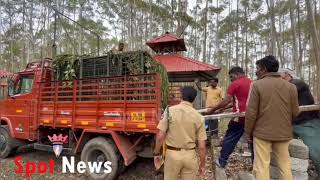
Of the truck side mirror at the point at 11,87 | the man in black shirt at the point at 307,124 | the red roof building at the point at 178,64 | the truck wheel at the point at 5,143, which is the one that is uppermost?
the red roof building at the point at 178,64

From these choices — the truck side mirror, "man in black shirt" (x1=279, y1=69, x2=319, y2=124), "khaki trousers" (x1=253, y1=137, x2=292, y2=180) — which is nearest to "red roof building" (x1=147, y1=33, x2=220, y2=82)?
the truck side mirror

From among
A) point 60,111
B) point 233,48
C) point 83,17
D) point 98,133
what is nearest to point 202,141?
point 98,133

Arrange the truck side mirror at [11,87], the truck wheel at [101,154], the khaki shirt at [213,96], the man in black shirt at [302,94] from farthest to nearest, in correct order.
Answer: the khaki shirt at [213,96] < the truck side mirror at [11,87] < the truck wheel at [101,154] < the man in black shirt at [302,94]

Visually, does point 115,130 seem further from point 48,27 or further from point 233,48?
point 233,48

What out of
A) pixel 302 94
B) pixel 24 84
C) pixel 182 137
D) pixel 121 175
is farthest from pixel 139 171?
pixel 24 84

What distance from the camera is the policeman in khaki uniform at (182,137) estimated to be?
340 cm

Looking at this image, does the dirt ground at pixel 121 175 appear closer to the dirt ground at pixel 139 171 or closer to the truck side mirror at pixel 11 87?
the dirt ground at pixel 139 171

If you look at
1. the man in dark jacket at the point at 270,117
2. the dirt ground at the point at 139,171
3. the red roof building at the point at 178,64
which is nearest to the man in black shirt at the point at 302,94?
the man in dark jacket at the point at 270,117

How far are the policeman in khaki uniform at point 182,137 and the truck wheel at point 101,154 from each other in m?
2.12

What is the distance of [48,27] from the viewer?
97.7 ft

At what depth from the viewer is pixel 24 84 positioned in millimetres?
7332

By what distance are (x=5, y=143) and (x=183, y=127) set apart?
5921 millimetres

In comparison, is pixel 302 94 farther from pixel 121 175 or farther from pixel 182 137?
pixel 121 175

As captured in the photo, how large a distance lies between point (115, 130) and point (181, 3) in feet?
59.7
